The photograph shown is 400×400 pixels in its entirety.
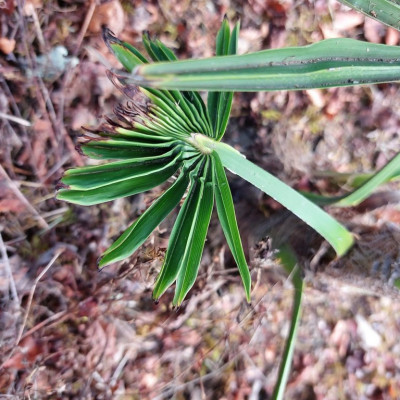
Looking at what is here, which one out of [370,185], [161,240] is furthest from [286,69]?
[161,240]

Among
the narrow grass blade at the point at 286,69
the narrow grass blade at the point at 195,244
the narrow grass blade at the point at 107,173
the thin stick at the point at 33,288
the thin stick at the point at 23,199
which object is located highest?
the narrow grass blade at the point at 286,69

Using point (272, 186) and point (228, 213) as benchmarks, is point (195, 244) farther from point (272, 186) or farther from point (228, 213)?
point (272, 186)

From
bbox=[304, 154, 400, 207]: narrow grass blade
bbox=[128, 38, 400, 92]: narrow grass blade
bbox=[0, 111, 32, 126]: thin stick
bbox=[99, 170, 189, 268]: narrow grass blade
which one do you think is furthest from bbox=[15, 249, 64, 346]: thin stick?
bbox=[128, 38, 400, 92]: narrow grass blade

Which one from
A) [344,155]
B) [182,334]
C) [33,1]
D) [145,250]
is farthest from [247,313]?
[33,1]

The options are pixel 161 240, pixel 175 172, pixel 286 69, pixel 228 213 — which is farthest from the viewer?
pixel 161 240

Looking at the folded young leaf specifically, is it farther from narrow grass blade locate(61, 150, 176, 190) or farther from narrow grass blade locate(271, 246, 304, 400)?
narrow grass blade locate(271, 246, 304, 400)

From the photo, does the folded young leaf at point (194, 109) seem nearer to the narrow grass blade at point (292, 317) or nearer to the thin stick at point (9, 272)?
the narrow grass blade at point (292, 317)

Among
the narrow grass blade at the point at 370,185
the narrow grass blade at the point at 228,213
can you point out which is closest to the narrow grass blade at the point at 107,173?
the narrow grass blade at the point at 228,213

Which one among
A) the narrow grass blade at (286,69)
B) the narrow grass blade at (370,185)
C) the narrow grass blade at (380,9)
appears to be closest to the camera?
the narrow grass blade at (286,69)

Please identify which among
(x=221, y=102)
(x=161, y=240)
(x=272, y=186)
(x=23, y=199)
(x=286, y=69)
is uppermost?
(x=286, y=69)
